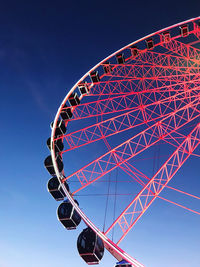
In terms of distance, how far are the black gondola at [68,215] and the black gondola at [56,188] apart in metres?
1.15

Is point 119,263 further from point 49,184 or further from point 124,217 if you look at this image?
point 49,184

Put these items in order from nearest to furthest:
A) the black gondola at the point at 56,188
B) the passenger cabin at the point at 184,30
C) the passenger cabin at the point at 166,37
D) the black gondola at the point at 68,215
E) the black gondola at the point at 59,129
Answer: the black gondola at the point at 68,215 < the black gondola at the point at 56,188 < the black gondola at the point at 59,129 < the passenger cabin at the point at 184,30 < the passenger cabin at the point at 166,37

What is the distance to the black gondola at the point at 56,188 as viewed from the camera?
1578cm

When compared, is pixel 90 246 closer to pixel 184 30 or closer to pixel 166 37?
pixel 166 37

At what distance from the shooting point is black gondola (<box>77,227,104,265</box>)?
12.8m

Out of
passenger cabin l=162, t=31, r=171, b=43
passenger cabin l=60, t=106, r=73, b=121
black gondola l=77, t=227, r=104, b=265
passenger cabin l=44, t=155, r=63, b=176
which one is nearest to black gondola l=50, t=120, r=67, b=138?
passenger cabin l=60, t=106, r=73, b=121

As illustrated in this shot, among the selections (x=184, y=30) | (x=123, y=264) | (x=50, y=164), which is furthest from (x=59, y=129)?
(x=184, y=30)

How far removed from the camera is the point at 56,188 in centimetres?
1581

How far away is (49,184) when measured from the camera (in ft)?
52.9

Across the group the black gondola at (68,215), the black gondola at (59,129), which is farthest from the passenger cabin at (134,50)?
the black gondola at (68,215)

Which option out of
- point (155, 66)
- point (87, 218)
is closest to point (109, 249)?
point (87, 218)

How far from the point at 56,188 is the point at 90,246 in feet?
13.5

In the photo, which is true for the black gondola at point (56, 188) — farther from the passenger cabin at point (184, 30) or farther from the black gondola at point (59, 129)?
the passenger cabin at point (184, 30)

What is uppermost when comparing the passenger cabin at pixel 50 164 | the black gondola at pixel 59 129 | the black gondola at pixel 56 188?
the black gondola at pixel 59 129
